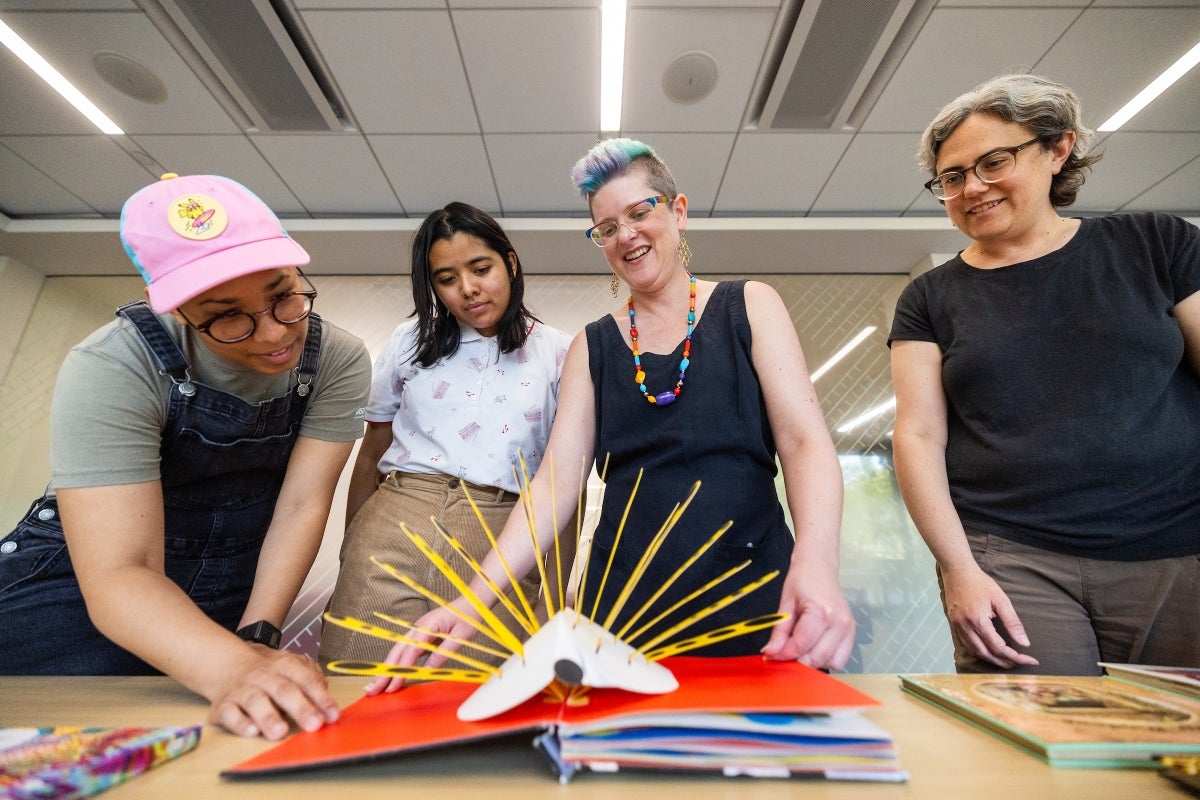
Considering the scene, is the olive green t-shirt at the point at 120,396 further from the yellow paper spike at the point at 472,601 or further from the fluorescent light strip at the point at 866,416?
the fluorescent light strip at the point at 866,416

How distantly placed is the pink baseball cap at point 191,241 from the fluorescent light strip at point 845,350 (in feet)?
13.7

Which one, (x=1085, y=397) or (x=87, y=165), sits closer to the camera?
(x=1085, y=397)

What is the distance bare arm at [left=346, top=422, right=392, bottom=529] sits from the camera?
1.75m

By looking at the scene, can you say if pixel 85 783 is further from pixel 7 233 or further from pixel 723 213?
pixel 7 233

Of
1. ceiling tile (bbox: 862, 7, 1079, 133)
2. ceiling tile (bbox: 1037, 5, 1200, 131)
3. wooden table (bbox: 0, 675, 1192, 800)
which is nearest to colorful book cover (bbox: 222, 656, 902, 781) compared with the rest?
wooden table (bbox: 0, 675, 1192, 800)

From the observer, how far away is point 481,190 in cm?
382

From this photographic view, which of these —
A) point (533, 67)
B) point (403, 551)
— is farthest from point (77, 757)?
point (533, 67)

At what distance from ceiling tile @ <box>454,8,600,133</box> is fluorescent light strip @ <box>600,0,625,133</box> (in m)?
0.03

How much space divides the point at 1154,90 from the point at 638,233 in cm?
346

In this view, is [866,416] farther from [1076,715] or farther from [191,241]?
[191,241]

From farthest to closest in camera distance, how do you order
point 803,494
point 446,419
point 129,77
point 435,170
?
point 435,170 → point 129,77 → point 446,419 → point 803,494

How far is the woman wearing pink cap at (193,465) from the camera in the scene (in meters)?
0.82

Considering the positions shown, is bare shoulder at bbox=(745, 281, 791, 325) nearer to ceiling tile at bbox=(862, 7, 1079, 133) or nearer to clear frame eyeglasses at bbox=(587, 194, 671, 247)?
clear frame eyeglasses at bbox=(587, 194, 671, 247)

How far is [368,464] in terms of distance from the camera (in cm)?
177
